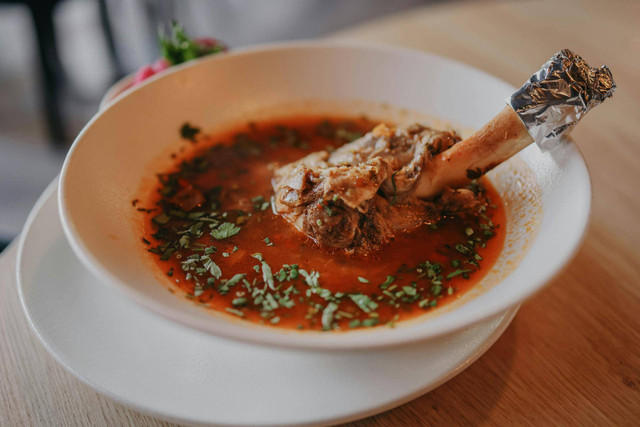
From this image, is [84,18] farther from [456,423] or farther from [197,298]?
[456,423]

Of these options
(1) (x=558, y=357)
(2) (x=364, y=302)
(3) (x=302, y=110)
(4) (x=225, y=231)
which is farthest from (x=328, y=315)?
(3) (x=302, y=110)

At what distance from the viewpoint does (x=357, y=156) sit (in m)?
2.43

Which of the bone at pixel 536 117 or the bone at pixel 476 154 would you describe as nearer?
the bone at pixel 536 117

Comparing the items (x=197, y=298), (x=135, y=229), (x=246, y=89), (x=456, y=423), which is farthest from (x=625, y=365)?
(x=246, y=89)

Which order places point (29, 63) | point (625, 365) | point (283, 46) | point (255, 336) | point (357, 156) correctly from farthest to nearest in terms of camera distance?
1. point (29, 63)
2. point (283, 46)
3. point (357, 156)
4. point (625, 365)
5. point (255, 336)

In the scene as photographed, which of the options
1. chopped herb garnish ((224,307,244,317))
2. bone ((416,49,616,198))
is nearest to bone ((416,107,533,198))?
bone ((416,49,616,198))

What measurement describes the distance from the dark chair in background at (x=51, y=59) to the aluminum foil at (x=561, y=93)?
459 cm

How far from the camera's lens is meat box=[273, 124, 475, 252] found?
85.0 inches

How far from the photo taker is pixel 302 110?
312cm

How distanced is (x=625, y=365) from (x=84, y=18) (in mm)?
7137

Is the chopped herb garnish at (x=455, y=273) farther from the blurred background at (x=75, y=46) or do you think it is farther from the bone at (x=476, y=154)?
the blurred background at (x=75, y=46)

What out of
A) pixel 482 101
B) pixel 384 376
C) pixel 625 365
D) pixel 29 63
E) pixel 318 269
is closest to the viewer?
pixel 384 376

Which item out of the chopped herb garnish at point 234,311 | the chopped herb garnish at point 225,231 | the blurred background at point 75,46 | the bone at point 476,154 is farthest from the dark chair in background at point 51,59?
the bone at point 476,154

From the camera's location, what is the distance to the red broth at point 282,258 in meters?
1.98
